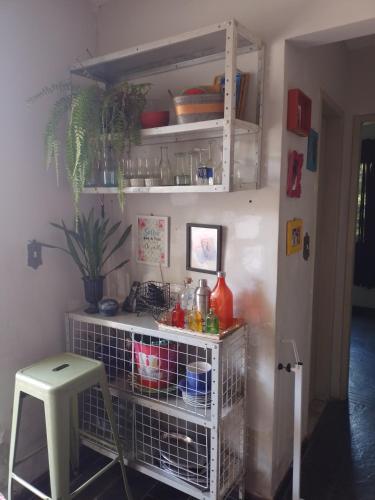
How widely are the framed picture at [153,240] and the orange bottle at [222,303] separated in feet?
1.44

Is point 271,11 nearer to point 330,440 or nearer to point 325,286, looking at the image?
point 325,286

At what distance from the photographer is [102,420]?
6.93 feet

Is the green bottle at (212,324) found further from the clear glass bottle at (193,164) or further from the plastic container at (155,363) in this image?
the clear glass bottle at (193,164)

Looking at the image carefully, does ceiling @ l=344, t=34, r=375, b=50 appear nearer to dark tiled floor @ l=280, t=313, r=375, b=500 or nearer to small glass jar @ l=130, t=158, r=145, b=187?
small glass jar @ l=130, t=158, r=145, b=187

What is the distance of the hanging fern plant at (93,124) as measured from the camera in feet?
5.85

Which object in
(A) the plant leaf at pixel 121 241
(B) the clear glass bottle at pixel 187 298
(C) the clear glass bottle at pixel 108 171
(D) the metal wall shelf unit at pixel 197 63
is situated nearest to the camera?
(D) the metal wall shelf unit at pixel 197 63

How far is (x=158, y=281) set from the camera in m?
2.14

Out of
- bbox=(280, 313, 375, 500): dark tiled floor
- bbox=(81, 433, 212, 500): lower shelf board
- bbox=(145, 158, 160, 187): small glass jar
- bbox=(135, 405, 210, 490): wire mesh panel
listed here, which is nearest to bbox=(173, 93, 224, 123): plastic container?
bbox=(145, 158, 160, 187): small glass jar

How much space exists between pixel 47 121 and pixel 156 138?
0.55m

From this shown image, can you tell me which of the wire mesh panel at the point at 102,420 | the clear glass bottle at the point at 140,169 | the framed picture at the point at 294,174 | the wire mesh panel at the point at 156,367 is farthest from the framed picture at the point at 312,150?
the wire mesh panel at the point at 102,420

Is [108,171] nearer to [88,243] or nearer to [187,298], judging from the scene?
[88,243]

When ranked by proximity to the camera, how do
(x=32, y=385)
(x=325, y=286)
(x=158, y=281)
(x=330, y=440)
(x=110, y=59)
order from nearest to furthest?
(x=32, y=385) < (x=110, y=59) < (x=158, y=281) < (x=330, y=440) < (x=325, y=286)

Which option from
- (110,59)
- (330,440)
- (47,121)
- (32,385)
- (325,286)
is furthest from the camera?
(325,286)

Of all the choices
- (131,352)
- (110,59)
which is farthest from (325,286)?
(110,59)
